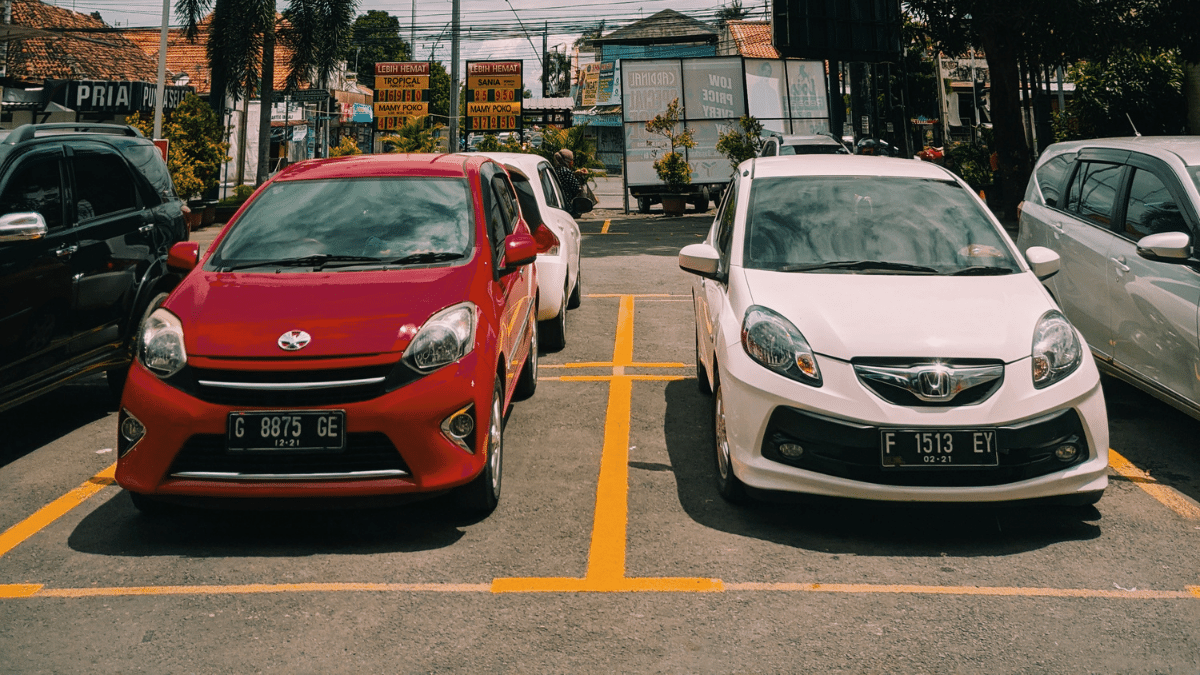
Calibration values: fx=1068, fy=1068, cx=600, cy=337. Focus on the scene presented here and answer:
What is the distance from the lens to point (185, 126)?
22.9 metres

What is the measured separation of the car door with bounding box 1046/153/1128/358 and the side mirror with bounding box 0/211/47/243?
20.0 feet

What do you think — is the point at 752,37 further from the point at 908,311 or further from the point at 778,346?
the point at 778,346

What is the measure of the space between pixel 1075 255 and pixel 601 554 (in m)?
4.23

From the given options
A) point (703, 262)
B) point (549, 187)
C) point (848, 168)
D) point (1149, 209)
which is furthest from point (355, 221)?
point (1149, 209)

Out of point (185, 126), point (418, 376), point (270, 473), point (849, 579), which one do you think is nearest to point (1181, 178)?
point (849, 579)

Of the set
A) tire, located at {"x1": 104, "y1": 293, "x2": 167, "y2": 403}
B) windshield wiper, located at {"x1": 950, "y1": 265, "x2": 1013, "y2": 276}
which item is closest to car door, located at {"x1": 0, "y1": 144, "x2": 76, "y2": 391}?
tire, located at {"x1": 104, "y1": 293, "x2": 167, "y2": 403}

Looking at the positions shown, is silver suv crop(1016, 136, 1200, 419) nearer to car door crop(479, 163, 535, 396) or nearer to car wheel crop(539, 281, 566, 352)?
car door crop(479, 163, 535, 396)

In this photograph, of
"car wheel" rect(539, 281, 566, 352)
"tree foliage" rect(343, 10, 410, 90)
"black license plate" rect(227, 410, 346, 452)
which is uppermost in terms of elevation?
"black license plate" rect(227, 410, 346, 452)

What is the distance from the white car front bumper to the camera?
14.5 feet

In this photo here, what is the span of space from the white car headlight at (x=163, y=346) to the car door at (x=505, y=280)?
148cm

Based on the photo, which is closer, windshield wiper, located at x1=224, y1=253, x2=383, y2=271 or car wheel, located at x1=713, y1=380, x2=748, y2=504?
car wheel, located at x1=713, y1=380, x2=748, y2=504

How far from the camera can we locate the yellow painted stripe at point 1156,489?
200 inches

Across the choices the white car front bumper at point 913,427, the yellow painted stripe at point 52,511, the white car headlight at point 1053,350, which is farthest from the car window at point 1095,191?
the yellow painted stripe at point 52,511

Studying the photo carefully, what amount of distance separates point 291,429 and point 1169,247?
4.45 metres
